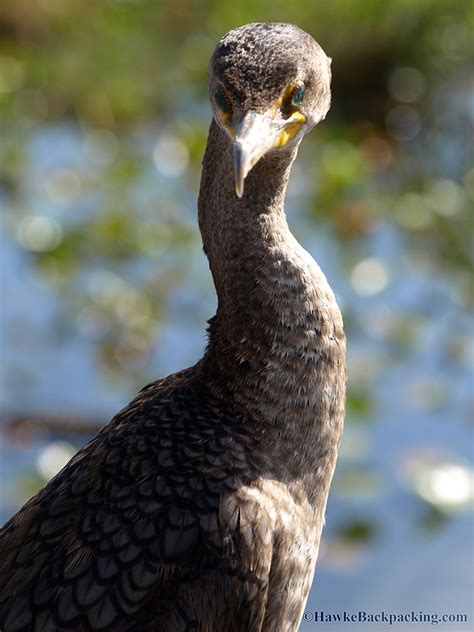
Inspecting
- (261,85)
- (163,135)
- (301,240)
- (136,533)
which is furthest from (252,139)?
(163,135)

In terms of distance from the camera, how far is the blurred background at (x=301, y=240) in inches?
142

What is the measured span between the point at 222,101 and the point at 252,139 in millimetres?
119

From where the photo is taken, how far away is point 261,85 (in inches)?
71.9

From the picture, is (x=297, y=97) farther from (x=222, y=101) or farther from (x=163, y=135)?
(x=163, y=135)

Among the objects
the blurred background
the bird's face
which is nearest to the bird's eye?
the bird's face

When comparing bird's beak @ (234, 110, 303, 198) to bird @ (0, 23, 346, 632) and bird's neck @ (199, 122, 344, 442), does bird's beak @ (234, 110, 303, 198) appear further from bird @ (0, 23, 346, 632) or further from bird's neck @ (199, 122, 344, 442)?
bird's neck @ (199, 122, 344, 442)

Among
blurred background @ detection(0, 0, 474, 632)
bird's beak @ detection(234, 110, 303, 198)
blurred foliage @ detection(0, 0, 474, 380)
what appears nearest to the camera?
bird's beak @ detection(234, 110, 303, 198)

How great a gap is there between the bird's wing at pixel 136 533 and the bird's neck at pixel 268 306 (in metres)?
0.09

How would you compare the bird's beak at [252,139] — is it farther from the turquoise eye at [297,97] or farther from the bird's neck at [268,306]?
the bird's neck at [268,306]

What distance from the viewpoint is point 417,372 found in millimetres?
4121

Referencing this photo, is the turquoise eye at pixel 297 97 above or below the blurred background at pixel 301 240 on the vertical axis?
below

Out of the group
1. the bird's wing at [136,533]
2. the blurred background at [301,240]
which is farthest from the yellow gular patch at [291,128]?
the blurred background at [301,240]

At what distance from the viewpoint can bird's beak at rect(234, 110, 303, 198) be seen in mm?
1737

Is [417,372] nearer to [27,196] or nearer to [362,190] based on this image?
[362,190]
